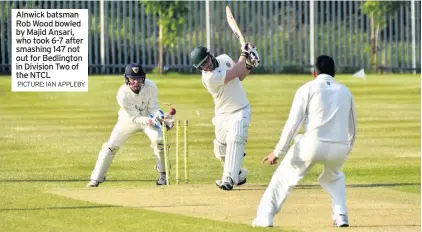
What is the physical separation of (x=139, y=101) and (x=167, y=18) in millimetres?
23221

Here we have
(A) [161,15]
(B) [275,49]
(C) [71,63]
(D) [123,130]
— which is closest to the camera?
(D) [123,130]

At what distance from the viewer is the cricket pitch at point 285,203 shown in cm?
1342

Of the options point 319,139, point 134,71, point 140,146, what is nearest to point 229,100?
point 134,71

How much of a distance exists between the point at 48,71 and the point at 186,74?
1007 cm

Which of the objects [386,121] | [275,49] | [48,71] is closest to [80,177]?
[386,121]

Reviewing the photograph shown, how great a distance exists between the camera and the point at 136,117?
56.9 ft

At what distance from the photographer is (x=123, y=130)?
1756cm

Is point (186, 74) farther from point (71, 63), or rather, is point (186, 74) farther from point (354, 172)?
point (354, 172)

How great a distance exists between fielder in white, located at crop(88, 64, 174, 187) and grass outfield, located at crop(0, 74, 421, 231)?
0.35 m

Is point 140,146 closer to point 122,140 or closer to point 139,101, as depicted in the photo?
point 122,140

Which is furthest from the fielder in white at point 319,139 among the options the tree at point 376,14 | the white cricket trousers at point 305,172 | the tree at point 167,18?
the tree at point 376,14

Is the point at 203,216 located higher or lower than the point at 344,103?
Result: lower

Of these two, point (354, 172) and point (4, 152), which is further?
point (4, 152)

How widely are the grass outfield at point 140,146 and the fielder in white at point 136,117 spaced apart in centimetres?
35
